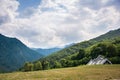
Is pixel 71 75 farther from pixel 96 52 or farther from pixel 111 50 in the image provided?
pixel 96 52

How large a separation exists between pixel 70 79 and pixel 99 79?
530 cm

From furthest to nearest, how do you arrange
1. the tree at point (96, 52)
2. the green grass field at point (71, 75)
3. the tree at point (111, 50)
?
the tree at point (96, 52) < the tree at point (111, 50) < the green grass field at point (71, 75)

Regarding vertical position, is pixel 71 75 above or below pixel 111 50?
below

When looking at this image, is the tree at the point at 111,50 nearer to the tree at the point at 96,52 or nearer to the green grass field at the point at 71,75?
the tree at the point at 96,52

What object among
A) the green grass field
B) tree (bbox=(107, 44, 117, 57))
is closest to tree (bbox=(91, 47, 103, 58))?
tree (bbox=(107, 44, 117, 57))

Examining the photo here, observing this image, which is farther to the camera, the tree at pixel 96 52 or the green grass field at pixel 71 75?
the tree at pixel 96 52

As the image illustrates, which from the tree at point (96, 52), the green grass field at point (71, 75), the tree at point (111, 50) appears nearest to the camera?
the green grass field at point (71, 75)

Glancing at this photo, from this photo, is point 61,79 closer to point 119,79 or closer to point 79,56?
point 119,79

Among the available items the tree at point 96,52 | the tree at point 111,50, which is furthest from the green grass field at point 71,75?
the tree at point 96,52

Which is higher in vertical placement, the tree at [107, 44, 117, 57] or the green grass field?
the tree at [107, 44, 117, 57]

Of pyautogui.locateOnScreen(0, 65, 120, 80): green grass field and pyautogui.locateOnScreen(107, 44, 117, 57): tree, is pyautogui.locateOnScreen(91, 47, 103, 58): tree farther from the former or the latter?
pyautogui.locateOnScreen(0, 65, 120, 80): green grass field

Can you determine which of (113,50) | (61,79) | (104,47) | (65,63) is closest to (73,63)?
(65,63)

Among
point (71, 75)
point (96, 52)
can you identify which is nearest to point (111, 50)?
point (96, 52)

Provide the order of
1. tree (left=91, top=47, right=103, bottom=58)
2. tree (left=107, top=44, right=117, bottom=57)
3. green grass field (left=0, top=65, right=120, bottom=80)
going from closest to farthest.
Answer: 1. green grass field (left=0, top=65, right=120, bottom=80)
2. tree (left=107, top=44, right=117, bottom=57)
3. tree (left=91, top=47, right=103, bottom=58)
